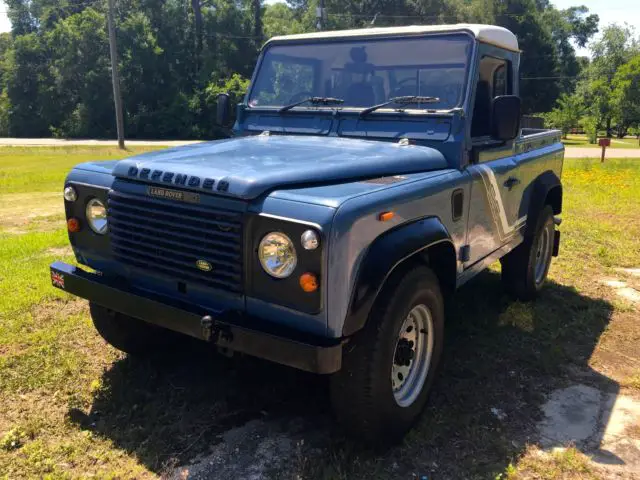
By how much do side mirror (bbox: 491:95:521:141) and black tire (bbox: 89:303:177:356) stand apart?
2.58m

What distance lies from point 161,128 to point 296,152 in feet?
119

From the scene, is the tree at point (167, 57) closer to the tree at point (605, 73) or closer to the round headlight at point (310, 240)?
the tree at point (605, 73)

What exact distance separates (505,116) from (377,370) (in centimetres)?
187

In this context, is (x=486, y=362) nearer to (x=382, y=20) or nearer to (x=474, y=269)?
(x=474, y=269)

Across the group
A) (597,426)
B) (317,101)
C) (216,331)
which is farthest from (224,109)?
(597,426)

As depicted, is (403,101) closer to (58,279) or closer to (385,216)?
(385,216)

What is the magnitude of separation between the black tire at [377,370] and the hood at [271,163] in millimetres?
639

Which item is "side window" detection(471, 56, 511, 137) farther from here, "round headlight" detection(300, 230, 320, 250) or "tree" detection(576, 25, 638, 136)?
"tree" detection(576, 25, 638, 136)

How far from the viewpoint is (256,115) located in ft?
14.3

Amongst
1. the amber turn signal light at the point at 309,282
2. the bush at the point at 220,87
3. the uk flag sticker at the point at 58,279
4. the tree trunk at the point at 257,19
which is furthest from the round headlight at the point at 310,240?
the tree trunk at the point at 257,19

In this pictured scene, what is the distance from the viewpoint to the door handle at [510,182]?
166 inches

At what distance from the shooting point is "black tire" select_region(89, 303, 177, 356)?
3.64m

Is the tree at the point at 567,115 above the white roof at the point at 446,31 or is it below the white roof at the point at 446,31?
below

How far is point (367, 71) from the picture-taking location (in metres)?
3.96
